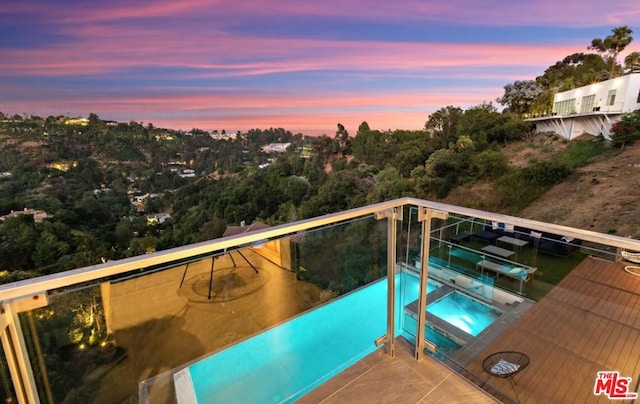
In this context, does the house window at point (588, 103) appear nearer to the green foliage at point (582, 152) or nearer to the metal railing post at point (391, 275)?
the green foliage at point (582, 152)

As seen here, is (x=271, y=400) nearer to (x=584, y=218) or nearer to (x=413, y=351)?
(x=413, y=351)

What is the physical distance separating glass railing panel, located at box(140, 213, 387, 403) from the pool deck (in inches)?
4.5

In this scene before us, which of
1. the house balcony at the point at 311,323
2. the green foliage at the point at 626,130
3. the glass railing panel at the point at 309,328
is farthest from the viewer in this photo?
the green foliage at the point at 626,130

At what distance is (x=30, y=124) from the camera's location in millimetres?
24188

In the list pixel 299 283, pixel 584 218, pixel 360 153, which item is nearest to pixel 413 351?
pixel 299 283

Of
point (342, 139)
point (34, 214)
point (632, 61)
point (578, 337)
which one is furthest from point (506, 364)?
point (342, 139)

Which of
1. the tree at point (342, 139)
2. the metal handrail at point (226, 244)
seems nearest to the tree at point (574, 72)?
the tree at point (342, 139)

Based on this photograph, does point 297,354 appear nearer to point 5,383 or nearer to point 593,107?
point 5,383

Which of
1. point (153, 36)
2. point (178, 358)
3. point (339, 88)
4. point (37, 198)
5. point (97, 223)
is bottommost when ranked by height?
point (97, 223)

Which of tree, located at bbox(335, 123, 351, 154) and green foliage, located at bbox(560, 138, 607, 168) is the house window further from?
tree, located at bbox(335, 123, 351, 154)

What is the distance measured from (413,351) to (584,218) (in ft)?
57.3

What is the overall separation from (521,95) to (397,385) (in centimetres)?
3799

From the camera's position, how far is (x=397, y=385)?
1862mm

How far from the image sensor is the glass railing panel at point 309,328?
6.12 feet
